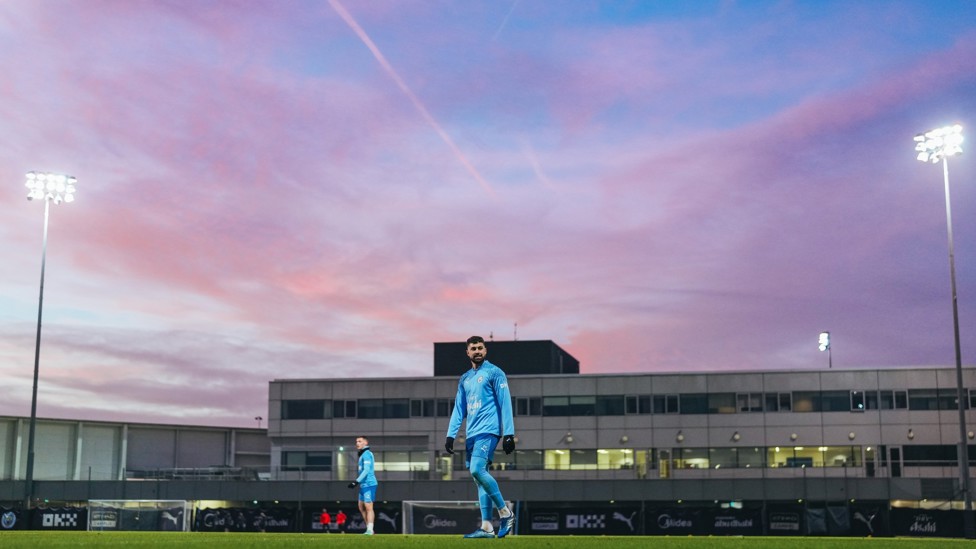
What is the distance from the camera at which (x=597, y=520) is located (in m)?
48.8

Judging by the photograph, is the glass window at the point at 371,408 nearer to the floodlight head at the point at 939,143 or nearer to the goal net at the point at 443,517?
the floodlight head at the point at 939,143

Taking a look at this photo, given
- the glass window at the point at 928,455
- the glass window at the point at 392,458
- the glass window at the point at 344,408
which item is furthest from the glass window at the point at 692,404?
the glass window at the point at 344,408

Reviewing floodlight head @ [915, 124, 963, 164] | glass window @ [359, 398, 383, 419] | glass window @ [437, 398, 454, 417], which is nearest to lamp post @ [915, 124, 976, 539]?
floodlight head @ [915, 124, 963, 164]

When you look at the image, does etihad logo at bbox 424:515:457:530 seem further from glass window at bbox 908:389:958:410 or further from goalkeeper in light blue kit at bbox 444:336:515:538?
glass window at bbox 908:389:958:410

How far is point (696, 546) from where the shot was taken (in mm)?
14320

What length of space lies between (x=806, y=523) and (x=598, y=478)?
30.6 m

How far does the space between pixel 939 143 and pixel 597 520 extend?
1018 inches

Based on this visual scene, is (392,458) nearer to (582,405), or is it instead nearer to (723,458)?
(582,405)

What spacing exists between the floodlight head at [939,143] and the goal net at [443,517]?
3476cm

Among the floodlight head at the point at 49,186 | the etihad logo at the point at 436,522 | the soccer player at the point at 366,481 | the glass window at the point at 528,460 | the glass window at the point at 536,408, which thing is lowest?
the etihad logo at the point at 436,522

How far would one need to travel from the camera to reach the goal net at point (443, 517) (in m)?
32.0

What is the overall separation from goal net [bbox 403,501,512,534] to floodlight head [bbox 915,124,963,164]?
114 feet

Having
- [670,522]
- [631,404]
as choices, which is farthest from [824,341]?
[670,522]

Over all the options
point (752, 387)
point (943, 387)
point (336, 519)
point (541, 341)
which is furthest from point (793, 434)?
point (336, 519)
